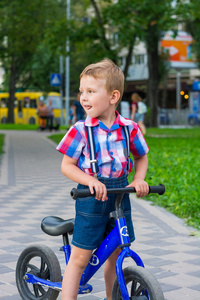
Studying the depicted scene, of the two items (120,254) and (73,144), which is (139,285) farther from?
(73,144)

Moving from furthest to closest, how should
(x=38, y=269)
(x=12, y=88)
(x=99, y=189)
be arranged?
1. (x=12, y=88)
2. (x=38, y=269)
3. (x=99, y=189)

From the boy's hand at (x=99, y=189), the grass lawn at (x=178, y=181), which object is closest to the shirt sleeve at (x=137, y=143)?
the boy's hand at (x=99, y=189)

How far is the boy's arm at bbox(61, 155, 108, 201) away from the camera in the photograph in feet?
9.80

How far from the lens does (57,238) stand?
6082 millimetres

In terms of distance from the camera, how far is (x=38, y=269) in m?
3.77

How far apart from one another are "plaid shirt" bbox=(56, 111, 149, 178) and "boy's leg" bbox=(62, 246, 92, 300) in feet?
1.42

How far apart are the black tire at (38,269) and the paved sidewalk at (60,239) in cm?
29

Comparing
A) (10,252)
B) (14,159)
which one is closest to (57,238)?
(10,252)

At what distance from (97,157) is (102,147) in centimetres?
6

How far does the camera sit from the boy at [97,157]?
315 centimetres

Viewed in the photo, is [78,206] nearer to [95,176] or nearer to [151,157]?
[95,176]

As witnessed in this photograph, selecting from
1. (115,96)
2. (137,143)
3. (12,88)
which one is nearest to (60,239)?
(137,143)

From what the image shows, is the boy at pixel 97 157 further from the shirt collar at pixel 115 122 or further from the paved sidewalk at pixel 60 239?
the paved sidewalk at pixel 60 239

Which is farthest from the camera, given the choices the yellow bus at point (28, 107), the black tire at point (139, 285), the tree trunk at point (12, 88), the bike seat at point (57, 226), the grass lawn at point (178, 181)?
the yellow bus at point (28, 107)
